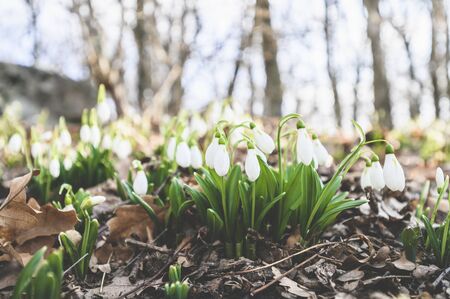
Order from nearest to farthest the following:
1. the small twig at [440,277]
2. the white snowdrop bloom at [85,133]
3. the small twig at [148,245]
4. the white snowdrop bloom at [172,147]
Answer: the small twig at [440,277] → the small twig at [148,245] → the white snowdrop bloom at [172,147] → the white snowdrop bloom at [85,133]

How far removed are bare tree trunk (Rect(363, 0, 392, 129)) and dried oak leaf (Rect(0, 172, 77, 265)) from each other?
6166 mm

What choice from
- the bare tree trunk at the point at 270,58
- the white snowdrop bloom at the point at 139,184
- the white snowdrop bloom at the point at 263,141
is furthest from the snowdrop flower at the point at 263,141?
the bare tree trunk at the point at 270,58

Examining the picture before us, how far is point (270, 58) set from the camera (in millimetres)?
7547

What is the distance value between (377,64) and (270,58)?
199 centimetres

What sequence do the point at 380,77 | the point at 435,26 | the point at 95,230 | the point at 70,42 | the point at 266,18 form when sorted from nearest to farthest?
the point at 95,230 < the point at 380,77 < the point at 266,18 < the point at 435,26 < the point at 70,42

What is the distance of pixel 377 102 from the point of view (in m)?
6.89

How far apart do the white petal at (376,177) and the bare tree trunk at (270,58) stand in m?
6.17

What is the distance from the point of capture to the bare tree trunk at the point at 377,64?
6.74m

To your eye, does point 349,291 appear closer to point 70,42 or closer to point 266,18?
point 266,18

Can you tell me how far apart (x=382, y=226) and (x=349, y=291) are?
2.14ft

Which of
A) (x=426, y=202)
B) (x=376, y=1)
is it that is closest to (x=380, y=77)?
(x=376, y=1)

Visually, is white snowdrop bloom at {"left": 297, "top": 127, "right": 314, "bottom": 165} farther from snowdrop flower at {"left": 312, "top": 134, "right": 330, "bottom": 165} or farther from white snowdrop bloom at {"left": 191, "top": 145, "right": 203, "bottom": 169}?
white snowdrop bloom at {"left": 191, "top": 145, "right": 203, "bottom": 169}

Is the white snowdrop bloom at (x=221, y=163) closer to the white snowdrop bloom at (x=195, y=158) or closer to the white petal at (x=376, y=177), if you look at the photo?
the white snowdrop bloom at (x=195, y=158)

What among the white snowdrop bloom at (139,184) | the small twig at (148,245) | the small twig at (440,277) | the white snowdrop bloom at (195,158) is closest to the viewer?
the small twig at (440,277)
